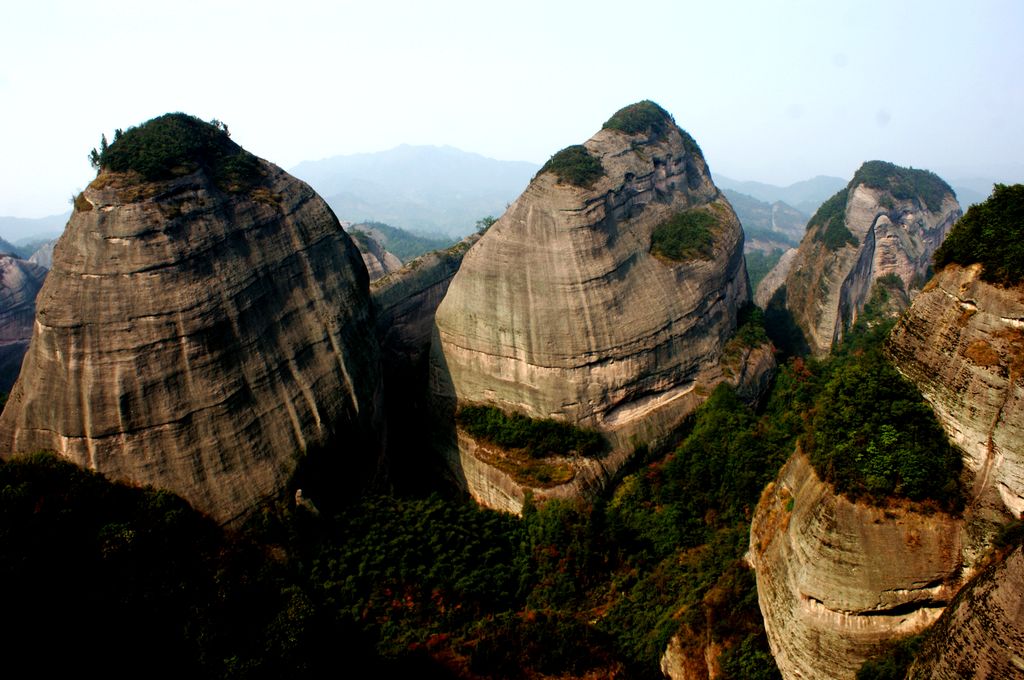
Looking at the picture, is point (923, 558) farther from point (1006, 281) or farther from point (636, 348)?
point (636, 348)

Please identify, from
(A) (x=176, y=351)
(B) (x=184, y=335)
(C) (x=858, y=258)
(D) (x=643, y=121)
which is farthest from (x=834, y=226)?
(A) (x=176, y=351)

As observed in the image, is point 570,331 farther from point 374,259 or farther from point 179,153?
point 374,259

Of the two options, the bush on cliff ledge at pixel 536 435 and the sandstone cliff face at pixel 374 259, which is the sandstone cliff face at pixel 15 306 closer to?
the sandstone cliff face at pixel 374 259

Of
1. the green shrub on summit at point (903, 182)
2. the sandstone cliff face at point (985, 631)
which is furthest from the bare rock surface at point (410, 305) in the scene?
the green shrub on summit at point (903, 182)

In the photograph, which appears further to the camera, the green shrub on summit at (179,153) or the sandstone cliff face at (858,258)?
the sandstone cliff face at (858,258)

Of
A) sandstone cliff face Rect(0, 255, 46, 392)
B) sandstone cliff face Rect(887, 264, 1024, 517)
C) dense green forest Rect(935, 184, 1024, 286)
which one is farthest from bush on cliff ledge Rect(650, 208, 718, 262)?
sandstone cliff face Rect(0, 255, 46, 392)
